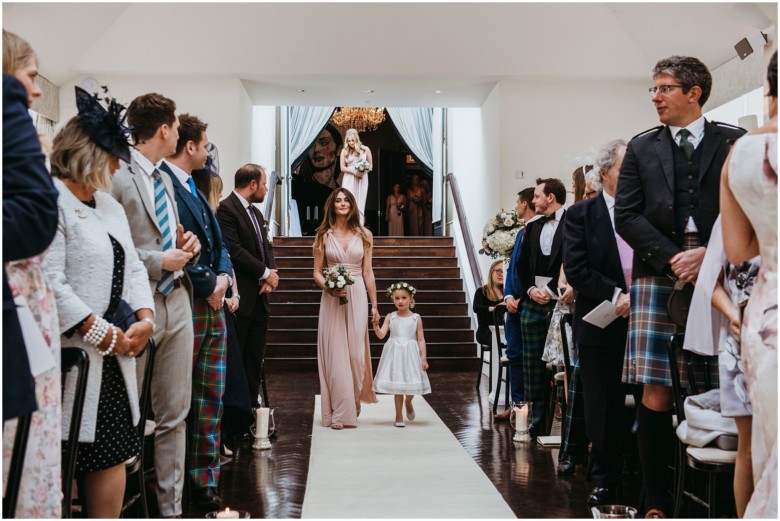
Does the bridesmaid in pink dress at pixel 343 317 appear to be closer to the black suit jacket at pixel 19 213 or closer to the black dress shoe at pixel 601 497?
the black dress shoe at pixel 601 497

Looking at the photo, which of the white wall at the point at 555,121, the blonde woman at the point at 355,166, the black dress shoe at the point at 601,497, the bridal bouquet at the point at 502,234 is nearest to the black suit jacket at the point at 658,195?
the black dress shoe at the point at 601,497

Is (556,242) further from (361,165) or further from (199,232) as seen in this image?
(361,165)

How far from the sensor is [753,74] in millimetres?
8930

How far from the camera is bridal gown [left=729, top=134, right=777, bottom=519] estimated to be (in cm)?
234

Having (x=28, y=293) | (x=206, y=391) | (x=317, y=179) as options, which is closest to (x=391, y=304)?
(x=206, y=391)

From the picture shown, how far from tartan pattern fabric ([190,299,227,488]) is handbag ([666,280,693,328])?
2.04 m

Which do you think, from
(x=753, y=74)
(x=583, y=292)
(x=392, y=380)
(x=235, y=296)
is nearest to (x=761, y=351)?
(x=583, y=292)

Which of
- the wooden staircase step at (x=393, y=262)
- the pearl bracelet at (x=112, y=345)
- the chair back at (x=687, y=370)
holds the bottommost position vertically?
the chair back at (x=687, y=370)

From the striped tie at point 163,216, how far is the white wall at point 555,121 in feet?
26.7

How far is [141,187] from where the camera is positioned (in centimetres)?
342

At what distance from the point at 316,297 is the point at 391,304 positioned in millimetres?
1064

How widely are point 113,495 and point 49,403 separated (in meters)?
0.72

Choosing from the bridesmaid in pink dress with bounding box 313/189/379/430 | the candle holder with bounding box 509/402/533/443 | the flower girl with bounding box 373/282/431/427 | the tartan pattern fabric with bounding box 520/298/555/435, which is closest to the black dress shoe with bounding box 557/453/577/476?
the candle holder with bounding box 509/402/533/443

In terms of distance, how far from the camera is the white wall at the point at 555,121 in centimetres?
1133
